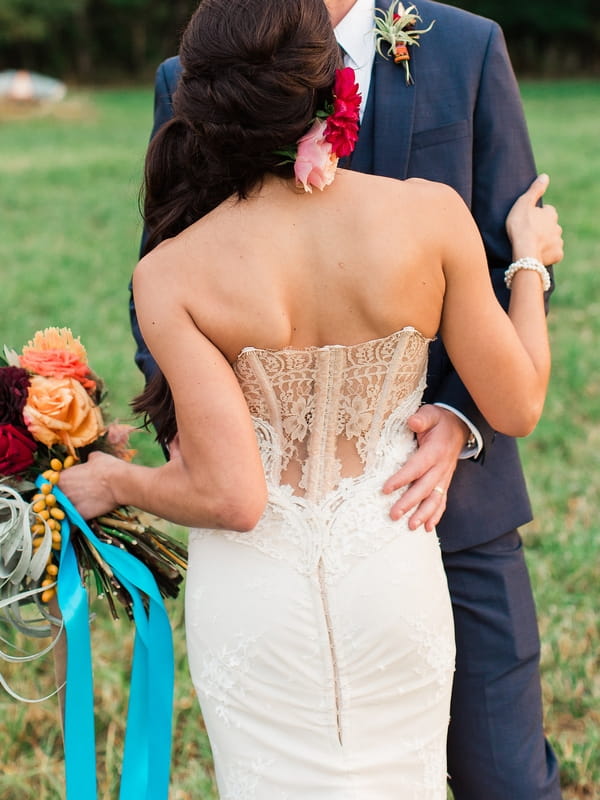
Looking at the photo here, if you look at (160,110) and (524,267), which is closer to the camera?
(524,267)

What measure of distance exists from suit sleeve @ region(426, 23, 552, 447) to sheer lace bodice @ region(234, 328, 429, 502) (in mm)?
310

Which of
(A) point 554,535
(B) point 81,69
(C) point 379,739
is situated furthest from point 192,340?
(B) point 81,69

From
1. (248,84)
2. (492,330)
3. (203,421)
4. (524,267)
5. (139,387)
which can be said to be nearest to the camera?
(248,84)

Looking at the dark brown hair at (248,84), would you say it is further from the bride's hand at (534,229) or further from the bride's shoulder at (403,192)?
the bride's hand at (534,229)

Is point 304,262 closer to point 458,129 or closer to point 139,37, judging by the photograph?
point 458,129

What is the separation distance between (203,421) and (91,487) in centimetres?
54

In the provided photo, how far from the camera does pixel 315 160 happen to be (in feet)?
5.75

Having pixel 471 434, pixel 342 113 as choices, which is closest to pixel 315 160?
pixel 342 113

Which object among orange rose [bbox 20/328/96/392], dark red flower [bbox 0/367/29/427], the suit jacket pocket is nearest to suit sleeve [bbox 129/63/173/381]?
orange rose [bbox 20/328/96/392]

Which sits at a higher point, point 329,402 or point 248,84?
point 248,84

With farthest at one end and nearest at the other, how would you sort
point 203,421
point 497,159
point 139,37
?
point 139,37
point 497,159
point 203,421

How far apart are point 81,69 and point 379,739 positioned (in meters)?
41.3

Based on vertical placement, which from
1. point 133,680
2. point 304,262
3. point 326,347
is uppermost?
point 304,262

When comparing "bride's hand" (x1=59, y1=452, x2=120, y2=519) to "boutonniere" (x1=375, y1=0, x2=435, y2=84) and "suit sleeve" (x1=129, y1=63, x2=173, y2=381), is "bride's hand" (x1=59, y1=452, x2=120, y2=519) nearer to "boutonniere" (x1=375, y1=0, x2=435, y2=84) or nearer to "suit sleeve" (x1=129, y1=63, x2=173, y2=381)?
"suit sleeve" (x1=129, y1=63, x2=173, y2=381)
